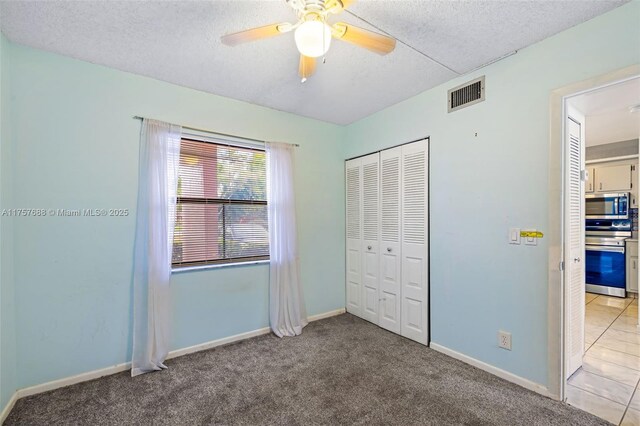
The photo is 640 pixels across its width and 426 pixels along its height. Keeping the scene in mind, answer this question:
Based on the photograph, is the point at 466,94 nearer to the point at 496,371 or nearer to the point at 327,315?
the point at 496,371

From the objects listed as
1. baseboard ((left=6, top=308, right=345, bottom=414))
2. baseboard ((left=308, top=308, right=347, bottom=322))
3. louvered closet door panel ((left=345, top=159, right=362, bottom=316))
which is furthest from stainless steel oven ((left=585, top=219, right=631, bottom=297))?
baseboard ((left=6, top=308, right=345, bottom=414))

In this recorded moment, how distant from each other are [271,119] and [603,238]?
5593mm

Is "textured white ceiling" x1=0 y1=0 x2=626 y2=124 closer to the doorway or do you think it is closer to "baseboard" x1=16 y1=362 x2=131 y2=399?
the doorway

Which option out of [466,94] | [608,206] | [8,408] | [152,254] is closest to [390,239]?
[466,94]

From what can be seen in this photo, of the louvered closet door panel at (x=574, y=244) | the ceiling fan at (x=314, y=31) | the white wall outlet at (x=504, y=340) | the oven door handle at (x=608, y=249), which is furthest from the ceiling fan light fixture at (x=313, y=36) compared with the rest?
the oven door handle at (x=608, y=249)

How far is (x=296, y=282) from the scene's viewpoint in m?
3.23

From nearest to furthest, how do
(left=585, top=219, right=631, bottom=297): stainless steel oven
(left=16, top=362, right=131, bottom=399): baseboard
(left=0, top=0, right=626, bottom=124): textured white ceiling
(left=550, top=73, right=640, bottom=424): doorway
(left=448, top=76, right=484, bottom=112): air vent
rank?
(left=0, top=0, right=626, bottom=124): textured white ceiling < (left=550, top=73, right=640, bottom=424): doorway < (left=16, top=362, right=131, bottom=399): baseboard < (left=448, top=76, right=484, bottom=112): air vent < (left=585, top=219, right=631, bottom=297): stainless steel oven

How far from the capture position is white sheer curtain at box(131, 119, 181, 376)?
238cm

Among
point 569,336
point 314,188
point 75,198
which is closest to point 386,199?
point 314,188

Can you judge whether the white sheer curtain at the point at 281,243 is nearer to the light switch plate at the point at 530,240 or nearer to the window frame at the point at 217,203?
the window frame at the point at 217,203

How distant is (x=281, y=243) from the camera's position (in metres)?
3.15

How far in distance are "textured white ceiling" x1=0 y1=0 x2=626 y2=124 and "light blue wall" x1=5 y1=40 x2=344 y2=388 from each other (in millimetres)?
206

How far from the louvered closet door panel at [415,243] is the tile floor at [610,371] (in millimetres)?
1171

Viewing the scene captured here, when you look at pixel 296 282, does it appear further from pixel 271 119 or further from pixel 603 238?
pixel 603 238
